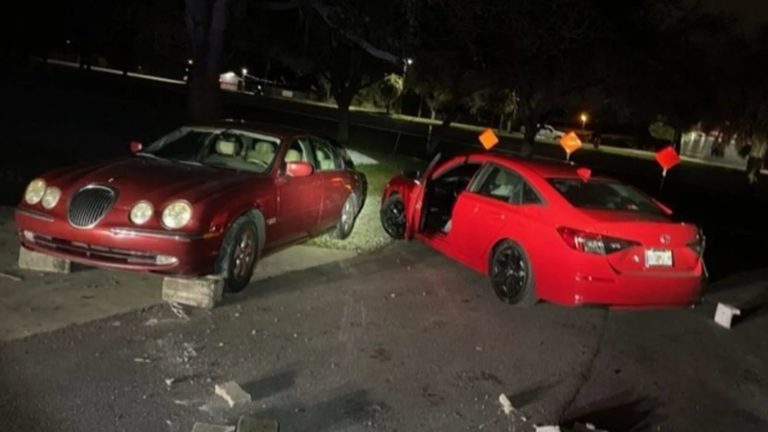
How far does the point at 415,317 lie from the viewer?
22.7 ft

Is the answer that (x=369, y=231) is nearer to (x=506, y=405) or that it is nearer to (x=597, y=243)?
(x=597, y=243)

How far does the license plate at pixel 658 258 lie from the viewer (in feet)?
22.8

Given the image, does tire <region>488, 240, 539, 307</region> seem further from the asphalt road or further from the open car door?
the open car door

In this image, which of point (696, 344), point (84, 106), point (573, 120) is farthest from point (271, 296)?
point (573, 120)

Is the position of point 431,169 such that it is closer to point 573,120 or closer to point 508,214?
point 508,214

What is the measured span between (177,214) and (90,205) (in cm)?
74

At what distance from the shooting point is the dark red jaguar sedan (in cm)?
624

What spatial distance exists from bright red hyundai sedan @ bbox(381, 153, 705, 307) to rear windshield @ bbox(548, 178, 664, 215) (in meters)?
0.01

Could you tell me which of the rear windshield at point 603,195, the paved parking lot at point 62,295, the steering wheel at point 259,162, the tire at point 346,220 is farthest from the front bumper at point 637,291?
the tire at point 346,220

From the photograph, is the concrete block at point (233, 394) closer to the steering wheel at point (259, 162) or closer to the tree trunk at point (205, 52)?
the steering wheel at point (259, 162)

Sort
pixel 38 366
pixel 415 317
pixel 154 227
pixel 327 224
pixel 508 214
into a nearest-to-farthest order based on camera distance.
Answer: pixel 38 366, pixel 154 227, pixel 415 317, pixel 508 214, pixel 327 224

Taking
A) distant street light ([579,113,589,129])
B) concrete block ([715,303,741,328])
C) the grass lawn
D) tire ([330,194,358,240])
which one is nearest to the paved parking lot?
the grass lawn

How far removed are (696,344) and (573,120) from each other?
204 feet

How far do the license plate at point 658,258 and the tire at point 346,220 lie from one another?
402cm
